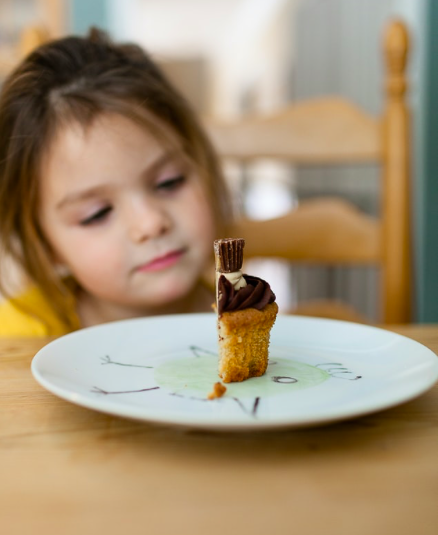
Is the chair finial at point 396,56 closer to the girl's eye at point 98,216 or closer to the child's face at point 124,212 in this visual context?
the child's face at point 124,212

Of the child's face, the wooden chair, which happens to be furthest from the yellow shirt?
the wooden chair

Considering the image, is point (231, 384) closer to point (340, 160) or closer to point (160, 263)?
point (160, 263)

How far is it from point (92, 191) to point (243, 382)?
1.94 feet

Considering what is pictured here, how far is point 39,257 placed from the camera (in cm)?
120

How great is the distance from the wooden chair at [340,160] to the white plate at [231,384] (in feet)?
2.24

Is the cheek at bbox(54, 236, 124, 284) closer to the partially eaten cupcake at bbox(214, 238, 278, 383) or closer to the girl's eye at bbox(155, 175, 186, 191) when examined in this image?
the girl's eye at bbox(155, 175, 186, 191)

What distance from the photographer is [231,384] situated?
0.53 m

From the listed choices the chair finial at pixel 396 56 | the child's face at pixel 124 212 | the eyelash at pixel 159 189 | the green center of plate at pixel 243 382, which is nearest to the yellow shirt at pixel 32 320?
the child's face at pixel 124 212

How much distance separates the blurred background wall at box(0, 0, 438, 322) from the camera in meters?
2.08

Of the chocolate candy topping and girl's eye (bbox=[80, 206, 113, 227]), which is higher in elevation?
the chocolate candy topping

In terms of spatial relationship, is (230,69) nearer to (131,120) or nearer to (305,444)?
(131,120)

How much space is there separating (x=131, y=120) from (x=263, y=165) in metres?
6.62

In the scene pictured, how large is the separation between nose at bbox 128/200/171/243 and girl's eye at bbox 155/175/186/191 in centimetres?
6

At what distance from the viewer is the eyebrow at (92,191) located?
1025mm
